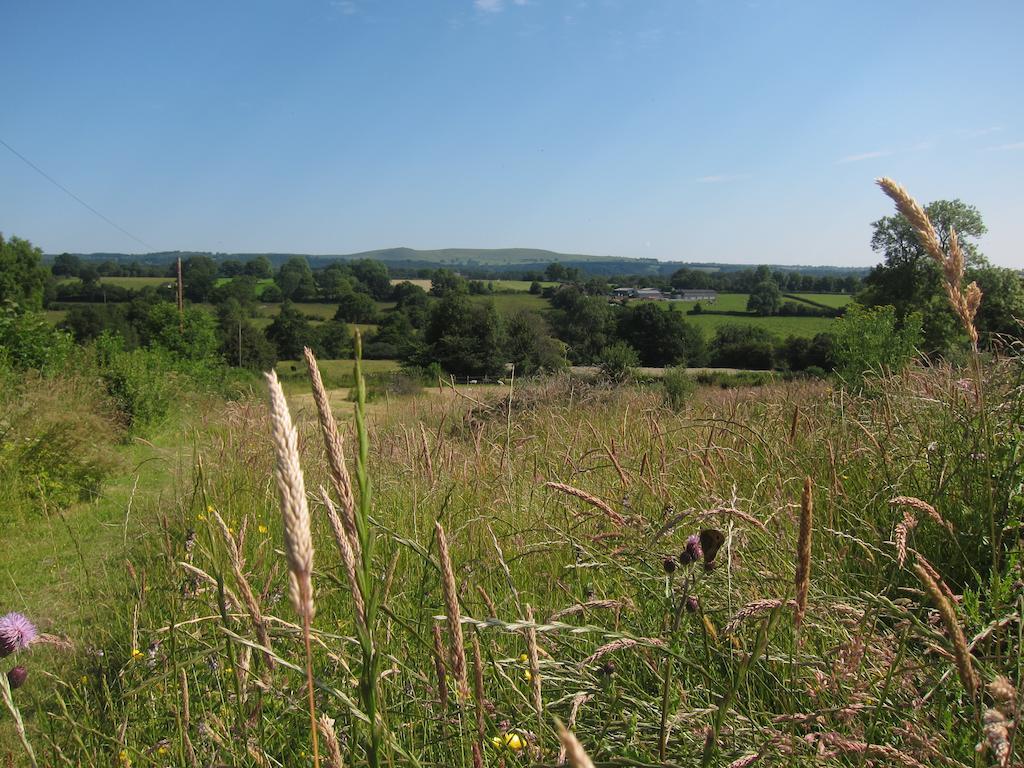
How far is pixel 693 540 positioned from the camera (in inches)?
51.5

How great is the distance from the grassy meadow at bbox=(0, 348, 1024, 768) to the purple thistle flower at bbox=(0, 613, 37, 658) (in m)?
0.18

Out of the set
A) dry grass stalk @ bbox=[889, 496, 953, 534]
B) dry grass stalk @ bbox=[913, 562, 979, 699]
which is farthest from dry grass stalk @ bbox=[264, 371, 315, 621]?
dry grass stalk @ bbox=[889, 496, 953, 534]

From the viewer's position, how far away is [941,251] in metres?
1.51

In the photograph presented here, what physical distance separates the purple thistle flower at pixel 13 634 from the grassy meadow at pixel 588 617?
0.58ft

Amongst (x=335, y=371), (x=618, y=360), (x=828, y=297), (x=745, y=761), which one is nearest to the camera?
(x=745, y=761)

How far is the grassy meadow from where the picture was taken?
1.08 meters

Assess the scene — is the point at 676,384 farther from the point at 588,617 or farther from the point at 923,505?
the point at 923,505

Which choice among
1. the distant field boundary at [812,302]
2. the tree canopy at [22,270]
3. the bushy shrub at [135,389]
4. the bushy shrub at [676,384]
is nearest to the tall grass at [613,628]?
the bushy shrub at [676,384]

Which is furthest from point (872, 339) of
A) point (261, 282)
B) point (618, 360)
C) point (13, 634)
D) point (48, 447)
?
point (261, 282)

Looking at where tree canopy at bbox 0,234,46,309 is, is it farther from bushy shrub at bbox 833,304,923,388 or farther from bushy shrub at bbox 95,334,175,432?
bushy shrub at bbox 833,304,923,388

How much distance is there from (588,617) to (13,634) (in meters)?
1.45

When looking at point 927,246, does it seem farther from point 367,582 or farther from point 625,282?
point 625,282

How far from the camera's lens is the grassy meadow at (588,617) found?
42.3 inches

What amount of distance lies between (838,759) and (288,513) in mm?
1333
